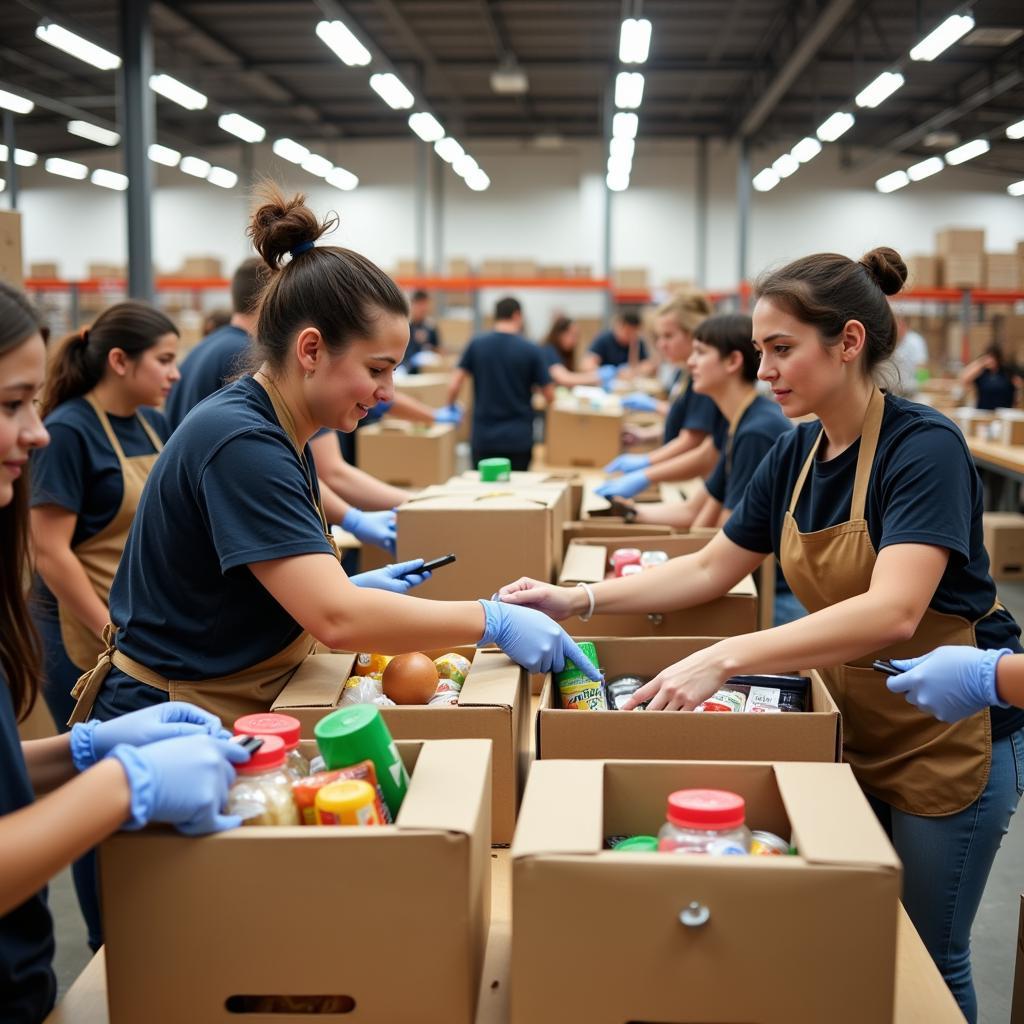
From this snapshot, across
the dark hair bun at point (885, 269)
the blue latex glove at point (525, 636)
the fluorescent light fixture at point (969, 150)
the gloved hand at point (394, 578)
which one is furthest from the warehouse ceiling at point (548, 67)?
the blue latex glove at point (525, 636)

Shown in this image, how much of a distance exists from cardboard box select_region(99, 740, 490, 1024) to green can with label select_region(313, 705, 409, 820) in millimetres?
89

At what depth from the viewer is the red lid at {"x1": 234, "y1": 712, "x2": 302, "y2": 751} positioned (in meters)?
1.24

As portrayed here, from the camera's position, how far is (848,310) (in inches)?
70.7

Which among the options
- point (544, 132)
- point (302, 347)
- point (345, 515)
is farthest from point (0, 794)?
point (544, 132)

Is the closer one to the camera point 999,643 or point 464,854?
point 464,854

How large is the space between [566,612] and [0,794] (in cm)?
110

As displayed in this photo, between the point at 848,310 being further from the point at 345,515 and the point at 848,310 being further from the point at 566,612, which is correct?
the point at 345,515

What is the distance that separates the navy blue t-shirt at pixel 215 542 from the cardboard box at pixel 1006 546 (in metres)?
6.04

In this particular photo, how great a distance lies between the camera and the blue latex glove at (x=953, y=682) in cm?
141

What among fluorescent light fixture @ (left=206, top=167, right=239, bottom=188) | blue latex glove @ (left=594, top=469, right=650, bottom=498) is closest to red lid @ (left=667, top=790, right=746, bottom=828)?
blue latex glove @ (left=594, top=469, right=650, bottom=498)

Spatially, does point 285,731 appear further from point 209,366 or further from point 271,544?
point 209,366

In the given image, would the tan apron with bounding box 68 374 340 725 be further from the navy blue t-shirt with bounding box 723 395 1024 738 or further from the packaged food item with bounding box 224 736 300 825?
the navy blue t-shirt with bounding box 723 395 1024 738

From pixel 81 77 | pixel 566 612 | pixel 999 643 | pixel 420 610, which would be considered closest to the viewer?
pixel 420 610

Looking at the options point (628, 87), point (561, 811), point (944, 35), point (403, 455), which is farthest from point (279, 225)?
point (628, 87)
